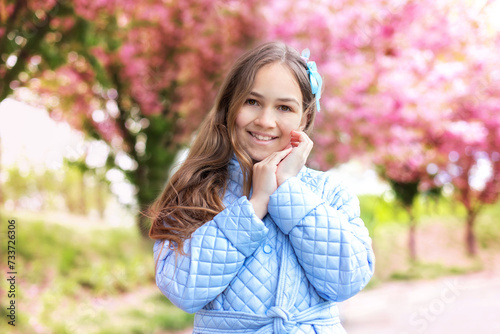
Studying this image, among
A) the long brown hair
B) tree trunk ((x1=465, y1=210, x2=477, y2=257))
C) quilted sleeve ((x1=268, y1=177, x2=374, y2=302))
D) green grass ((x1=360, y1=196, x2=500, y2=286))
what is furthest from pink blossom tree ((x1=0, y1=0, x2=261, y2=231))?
tree trunk ((x1=465, y1=210, x2=477, y2=257))

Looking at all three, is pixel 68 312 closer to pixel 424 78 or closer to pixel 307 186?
pixel 307 186

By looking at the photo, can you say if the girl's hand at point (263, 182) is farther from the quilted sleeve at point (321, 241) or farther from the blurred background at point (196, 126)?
the blurred background at point (196, 126)

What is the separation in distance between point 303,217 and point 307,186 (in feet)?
0.51

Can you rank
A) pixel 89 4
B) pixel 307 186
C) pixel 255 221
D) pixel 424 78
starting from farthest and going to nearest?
pixel 424 78, pixel 89 4, pixel 307 186, pixel 255 221

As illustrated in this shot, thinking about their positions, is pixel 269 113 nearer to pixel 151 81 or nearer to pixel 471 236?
pixel 151 81

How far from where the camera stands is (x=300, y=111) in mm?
1497

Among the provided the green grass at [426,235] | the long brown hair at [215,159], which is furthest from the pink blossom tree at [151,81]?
the long brown hair at [215,159]

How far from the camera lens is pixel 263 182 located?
139cm

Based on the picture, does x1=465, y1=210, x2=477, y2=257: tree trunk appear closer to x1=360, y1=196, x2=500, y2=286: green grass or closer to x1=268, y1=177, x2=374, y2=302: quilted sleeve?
x1=360, y1=196, x2=500, y2=286: green grass

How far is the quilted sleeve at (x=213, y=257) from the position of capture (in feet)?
4.23

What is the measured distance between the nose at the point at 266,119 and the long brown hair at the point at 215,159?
0.07 metres

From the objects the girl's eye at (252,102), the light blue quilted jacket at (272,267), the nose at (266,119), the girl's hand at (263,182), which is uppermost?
the girl's eye at (252,102)

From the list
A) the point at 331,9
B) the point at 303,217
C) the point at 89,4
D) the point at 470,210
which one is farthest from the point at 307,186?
the point at 470,210

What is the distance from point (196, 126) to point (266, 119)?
383 centimetres
